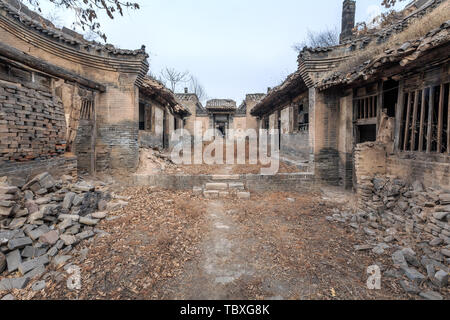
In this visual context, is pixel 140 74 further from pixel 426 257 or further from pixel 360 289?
pixel 426 257

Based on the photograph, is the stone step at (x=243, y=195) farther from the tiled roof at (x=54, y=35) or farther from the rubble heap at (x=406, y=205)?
the tiled roof at (x=54, y=35)

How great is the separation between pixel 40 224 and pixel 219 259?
3.38 meters

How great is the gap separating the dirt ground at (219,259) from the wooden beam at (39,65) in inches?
165

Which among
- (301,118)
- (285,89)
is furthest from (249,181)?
(285,89)

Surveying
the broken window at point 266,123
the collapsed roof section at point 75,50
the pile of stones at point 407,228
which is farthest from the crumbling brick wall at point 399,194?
the broken window at point 266,123

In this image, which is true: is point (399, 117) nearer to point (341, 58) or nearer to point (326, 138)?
point (326, 138)

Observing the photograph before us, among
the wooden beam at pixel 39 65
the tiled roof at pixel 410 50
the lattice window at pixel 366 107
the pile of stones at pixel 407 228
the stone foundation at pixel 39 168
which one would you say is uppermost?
the wooden beam at pixel 39 65

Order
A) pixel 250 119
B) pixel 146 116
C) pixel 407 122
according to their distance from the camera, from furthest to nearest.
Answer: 1. pixel 250 119
2. pixel 146 116
3. pixel 407 122

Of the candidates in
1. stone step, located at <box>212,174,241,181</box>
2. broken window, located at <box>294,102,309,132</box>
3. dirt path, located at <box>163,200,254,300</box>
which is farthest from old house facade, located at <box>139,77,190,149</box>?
dirt path, located at <box>163,200,254,300</box>

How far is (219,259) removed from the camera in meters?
3.32

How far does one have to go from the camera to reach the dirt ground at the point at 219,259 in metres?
2.58
